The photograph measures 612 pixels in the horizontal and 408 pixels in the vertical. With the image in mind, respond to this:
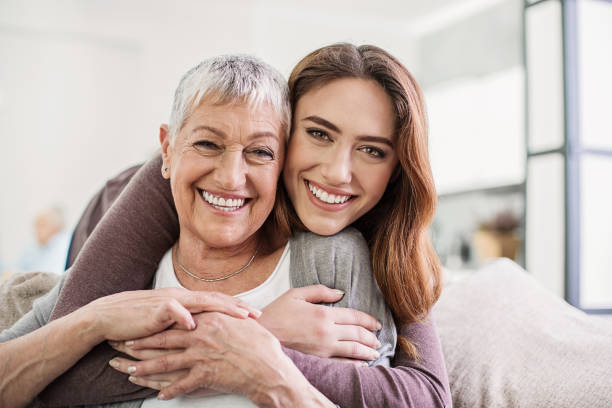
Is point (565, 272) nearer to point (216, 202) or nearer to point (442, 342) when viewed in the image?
point (442, 342)

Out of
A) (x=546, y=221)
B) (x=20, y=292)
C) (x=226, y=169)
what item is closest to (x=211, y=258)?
(x=226, y=169)

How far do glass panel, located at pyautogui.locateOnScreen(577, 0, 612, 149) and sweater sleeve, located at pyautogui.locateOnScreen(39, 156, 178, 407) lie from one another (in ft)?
5.47

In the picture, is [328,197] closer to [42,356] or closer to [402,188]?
[402,188]

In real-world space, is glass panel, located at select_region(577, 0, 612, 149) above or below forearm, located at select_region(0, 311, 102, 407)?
above

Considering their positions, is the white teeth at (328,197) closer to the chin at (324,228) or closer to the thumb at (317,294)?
the chin at (324,228)

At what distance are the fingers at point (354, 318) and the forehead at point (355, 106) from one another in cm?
42

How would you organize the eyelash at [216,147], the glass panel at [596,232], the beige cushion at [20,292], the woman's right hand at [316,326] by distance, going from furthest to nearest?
1. the glass panel at [596,232]
2. the beige cushion at [20,292]
3. the eyelash at [216,147]
4. the woman's right hand at [316,326]

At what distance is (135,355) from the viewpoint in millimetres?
1237

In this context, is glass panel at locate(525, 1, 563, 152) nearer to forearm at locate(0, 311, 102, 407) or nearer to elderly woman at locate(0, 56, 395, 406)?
elderly woman at locate(0, 56, 395, 406)

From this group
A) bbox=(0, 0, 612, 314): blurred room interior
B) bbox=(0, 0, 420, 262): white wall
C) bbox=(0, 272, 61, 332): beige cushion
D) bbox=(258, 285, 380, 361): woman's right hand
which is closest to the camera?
bbox=(258, 285, 380, 361): woman's right hand

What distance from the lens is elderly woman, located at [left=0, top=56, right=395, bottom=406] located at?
47.3 inches

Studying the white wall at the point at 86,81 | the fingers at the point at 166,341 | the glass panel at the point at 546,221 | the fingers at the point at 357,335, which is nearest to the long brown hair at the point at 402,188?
the fingers at the point at 357,335

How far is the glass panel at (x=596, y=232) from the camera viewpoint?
2283 millimetres

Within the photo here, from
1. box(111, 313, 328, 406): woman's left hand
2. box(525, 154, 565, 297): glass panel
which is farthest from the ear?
box(525, 154, 565, 297): glass panel
